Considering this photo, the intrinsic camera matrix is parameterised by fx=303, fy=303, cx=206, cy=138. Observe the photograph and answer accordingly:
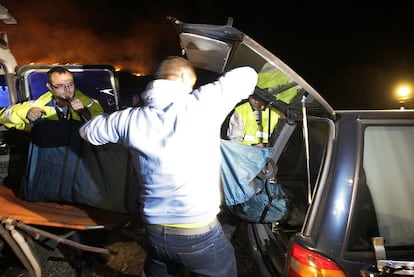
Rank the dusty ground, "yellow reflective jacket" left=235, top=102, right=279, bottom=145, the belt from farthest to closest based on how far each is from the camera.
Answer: "yellow reflective jacket" left=235, top=102, right=279, bottom=145
the dusty ground
the belt

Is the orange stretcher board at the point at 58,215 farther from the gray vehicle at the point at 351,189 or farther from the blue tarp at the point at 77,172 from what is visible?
the gray vehicle at the point at 351,189

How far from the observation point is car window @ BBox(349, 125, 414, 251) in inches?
68.1

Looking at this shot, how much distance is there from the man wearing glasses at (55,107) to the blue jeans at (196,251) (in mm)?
1842

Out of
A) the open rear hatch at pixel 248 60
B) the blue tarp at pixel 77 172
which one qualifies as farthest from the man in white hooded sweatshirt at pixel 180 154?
the blue tarp at pixel 77 172

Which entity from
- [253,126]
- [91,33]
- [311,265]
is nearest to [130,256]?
[253,126]

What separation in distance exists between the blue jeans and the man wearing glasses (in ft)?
6.04

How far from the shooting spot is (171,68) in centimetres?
188

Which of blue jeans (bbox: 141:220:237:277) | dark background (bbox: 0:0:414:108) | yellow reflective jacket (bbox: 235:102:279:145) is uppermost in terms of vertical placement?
dark background (bbox: 0:0:414:108)

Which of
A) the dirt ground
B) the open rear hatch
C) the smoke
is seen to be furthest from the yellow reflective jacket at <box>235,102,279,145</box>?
the smoke

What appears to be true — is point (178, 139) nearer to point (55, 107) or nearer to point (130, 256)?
point (55, 107)

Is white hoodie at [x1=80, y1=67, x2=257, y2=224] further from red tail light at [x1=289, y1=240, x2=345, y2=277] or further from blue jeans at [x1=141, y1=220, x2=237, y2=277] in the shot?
red tail light at [x1=289, y1=240, x2=345, y2=277]

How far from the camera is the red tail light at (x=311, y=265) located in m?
1.62

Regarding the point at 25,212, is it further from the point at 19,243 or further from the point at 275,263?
the point at 275,263

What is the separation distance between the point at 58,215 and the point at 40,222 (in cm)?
18
